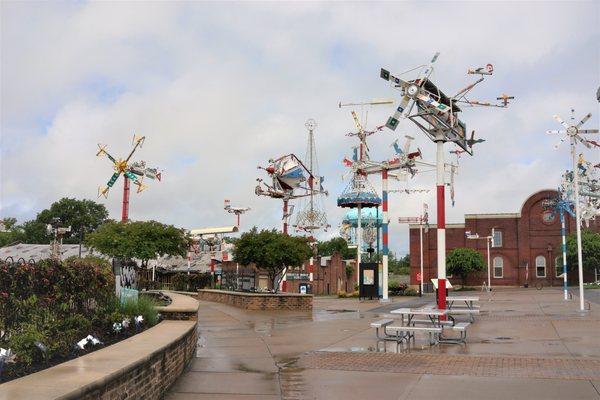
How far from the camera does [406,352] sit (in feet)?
41.9

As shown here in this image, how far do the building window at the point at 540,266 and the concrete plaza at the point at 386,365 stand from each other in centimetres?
5640

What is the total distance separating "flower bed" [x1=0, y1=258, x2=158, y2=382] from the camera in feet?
24.1

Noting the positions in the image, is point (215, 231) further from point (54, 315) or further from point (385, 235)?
point (54, 315)

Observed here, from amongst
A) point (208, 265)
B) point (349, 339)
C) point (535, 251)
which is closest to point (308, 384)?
point (349, 339)

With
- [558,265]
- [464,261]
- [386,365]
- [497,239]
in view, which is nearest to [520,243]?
[497,239]

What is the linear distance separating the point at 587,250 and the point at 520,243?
810 cm

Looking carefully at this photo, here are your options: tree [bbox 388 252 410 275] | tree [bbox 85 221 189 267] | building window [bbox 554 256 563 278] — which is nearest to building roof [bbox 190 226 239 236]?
tree [bbox 85 221 189 267]

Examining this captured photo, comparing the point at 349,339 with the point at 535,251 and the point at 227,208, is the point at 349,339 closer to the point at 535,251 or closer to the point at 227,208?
the point at 227,208

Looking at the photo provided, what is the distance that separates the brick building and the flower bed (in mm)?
64630

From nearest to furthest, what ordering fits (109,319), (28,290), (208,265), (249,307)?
(28,290) < (109,319) < (249,307) < (208,265)

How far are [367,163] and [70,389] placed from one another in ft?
118

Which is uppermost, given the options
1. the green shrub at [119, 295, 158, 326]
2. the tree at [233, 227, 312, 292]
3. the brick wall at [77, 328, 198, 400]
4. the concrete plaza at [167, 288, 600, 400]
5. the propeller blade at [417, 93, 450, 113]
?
the propeller blade at [417, 93, 450, 113]

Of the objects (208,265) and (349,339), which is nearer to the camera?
(349,339)

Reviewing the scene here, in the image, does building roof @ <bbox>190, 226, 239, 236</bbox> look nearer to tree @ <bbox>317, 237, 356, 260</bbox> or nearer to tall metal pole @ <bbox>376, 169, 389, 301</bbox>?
tall metal pole @ <bbox>376, 169, 389, 301</bbox>
